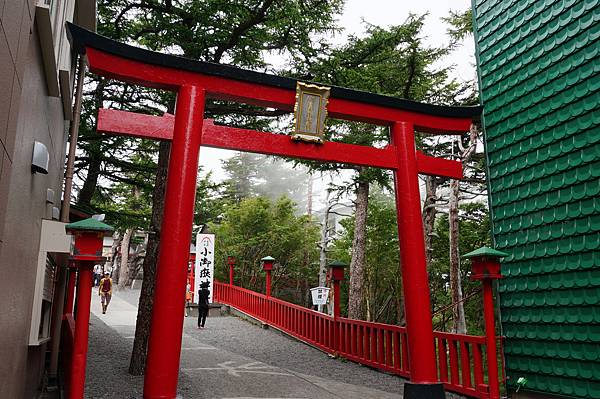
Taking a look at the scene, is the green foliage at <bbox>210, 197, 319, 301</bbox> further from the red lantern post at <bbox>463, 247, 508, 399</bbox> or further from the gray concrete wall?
the gray concrete wall

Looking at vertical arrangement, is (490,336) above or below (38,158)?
below

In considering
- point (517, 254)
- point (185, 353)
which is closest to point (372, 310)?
point (185, 353)

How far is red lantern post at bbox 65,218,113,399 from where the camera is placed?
453 centimetres

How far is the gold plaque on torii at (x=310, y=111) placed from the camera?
6305 mm

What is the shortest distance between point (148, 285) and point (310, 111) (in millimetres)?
4262

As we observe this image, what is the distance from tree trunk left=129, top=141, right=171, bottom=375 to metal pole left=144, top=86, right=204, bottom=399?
2242 mm

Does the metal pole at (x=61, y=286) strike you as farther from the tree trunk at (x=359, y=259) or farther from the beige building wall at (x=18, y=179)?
the tree trunk at (x=359, y=259)

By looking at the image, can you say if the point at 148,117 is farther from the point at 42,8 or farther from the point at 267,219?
the point at 267,219

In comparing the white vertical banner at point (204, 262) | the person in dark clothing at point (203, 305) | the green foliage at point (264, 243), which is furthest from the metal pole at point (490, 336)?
the green foliage at point (264, 243)

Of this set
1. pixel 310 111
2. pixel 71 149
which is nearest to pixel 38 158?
pixel 71 149

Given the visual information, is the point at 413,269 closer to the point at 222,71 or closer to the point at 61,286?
the point at 222,71

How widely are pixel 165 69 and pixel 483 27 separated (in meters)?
5.38

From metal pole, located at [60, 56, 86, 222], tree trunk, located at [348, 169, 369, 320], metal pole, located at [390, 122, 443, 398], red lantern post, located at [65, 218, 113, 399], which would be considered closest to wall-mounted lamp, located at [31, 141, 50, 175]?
red lantern post, located at [65, 218, 113, 399]

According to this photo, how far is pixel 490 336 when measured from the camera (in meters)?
6.22
